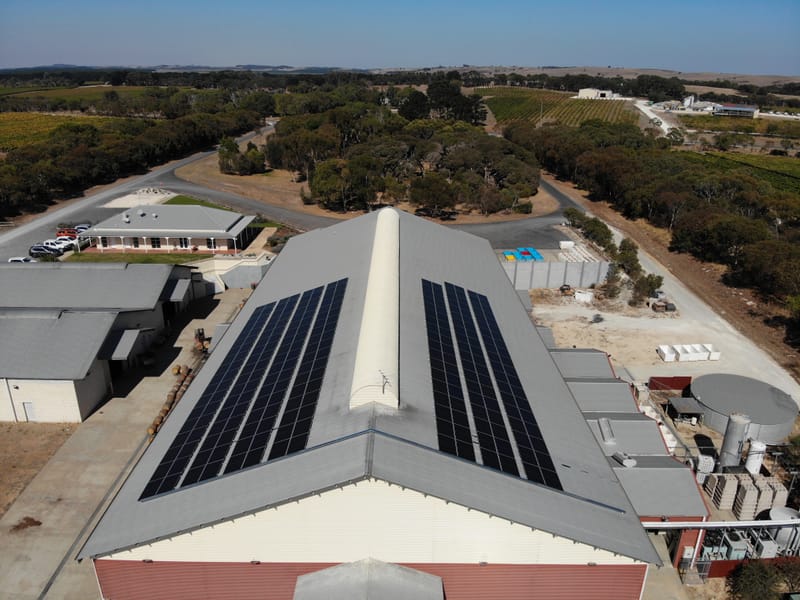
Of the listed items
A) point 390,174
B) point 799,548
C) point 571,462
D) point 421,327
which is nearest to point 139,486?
point 421,327

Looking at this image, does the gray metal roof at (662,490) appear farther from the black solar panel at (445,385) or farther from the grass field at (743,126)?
the grass field at (743,126)

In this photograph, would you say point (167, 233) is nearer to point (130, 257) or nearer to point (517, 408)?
point (130, 257)

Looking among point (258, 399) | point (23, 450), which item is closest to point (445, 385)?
point (258, 399)

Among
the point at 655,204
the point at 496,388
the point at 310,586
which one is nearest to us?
the point at 310,586

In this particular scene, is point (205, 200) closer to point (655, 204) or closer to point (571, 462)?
point (655, 204)

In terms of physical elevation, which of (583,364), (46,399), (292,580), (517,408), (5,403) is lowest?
(5,403)

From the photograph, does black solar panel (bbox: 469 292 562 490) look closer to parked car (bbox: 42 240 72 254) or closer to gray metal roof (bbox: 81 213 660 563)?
gray metal roof (bbox: 81 213 660 563)

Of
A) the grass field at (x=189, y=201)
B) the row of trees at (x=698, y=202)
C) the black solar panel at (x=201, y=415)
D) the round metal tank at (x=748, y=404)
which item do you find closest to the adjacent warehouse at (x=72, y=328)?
the black solar panel at (x=201, y=415)
